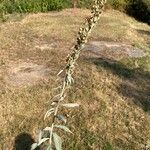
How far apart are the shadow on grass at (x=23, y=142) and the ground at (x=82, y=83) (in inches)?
0.7

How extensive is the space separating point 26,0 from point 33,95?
8.46 meters

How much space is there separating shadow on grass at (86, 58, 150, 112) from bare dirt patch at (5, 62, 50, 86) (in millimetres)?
1425

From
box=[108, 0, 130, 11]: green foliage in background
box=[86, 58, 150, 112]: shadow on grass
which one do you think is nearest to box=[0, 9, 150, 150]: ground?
box=[86, 58, 150, 112]: shadow on grass

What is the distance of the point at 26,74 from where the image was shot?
10422mm

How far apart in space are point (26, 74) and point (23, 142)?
9.76 ft

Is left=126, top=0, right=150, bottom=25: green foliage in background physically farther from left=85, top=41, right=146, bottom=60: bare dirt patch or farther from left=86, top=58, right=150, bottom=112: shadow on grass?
left=86, top=58, right=150, bottom=112: shadow on grass

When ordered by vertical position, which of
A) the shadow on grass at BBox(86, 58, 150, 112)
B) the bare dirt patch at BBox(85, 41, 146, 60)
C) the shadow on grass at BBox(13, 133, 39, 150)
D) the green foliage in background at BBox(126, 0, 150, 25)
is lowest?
the green foliage in background at BBox(126, 0, 150, 25)

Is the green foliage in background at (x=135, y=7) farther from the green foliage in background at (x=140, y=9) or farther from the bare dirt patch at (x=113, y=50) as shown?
the bare dirt patch at (x=113, y=50)

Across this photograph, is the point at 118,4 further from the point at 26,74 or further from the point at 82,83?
the point at 82,83

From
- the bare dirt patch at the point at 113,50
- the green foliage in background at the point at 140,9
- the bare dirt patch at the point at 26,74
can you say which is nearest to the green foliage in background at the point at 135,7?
the green foliage in background at the point at 140,9

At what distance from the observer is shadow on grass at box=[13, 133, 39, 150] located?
24.7ft

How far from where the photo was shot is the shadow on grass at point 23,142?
7543mm

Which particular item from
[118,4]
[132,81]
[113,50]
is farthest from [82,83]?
[118,4]

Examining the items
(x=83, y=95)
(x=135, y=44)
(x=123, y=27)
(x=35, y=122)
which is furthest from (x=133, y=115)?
(x=123, y=27)
